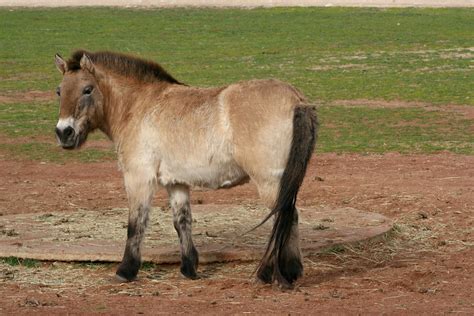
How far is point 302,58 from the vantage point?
26.6m

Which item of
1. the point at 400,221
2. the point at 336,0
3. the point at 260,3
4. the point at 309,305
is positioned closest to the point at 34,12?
the point at 260,3

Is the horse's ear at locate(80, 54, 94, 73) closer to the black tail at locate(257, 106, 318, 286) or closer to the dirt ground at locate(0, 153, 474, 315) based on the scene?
the dirt ground at locate(0, 153, 474, 315)

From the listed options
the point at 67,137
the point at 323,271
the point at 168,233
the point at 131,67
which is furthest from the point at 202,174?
the point at 168,233

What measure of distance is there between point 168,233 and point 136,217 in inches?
55.9

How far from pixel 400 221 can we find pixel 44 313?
4.40 meters

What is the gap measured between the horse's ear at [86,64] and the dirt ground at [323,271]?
65.9 inches

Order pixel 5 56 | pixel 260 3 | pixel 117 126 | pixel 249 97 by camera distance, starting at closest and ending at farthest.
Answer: pixel 249 97 < pixel 117 126 < pixel 5 56 < pixel 260 3

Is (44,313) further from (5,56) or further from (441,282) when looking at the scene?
(5,56)

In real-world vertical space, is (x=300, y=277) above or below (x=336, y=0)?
above

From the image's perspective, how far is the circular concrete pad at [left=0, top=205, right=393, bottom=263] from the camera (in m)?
9.40

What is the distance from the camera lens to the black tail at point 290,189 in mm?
8156

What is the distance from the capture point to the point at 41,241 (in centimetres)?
984

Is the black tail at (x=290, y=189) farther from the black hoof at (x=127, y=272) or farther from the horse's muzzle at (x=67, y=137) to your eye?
the horse's muzzle at (x=67, y=137)

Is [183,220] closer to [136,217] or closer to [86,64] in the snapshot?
[136,217]
